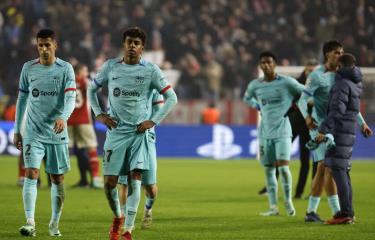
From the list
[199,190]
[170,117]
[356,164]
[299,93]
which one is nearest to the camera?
[299,93]

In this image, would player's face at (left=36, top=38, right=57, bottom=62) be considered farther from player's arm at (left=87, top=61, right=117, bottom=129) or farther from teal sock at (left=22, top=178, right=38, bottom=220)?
teal sock at (left=22, top=178, right=38, bottom=220)

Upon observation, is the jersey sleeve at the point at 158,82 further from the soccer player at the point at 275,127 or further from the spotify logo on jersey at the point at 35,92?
the soccer player at the point at 275,127

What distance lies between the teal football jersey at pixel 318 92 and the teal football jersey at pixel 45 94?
10.6ft

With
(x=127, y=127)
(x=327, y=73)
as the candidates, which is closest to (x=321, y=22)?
(x=327, y=73)

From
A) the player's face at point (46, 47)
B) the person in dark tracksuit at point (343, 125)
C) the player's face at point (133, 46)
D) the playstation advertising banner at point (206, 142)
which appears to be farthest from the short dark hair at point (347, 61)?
the playstation advertising banner at point (206, 142)

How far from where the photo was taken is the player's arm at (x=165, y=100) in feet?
29.7

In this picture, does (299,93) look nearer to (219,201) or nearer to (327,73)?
(327,73)

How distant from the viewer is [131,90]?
919 cm

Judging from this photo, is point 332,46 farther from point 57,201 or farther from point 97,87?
point 57,201

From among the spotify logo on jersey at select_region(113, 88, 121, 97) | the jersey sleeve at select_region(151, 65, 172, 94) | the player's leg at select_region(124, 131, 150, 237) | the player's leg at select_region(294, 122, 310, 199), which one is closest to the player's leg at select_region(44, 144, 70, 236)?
the player's leg at select_region(124, 131, 150, 237)

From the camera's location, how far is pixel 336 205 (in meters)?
11.7

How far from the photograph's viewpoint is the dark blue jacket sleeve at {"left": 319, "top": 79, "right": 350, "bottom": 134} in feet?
35.4

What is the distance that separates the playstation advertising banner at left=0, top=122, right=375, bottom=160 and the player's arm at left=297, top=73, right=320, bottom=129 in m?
14.1

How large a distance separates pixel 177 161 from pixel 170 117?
2.62 metres
